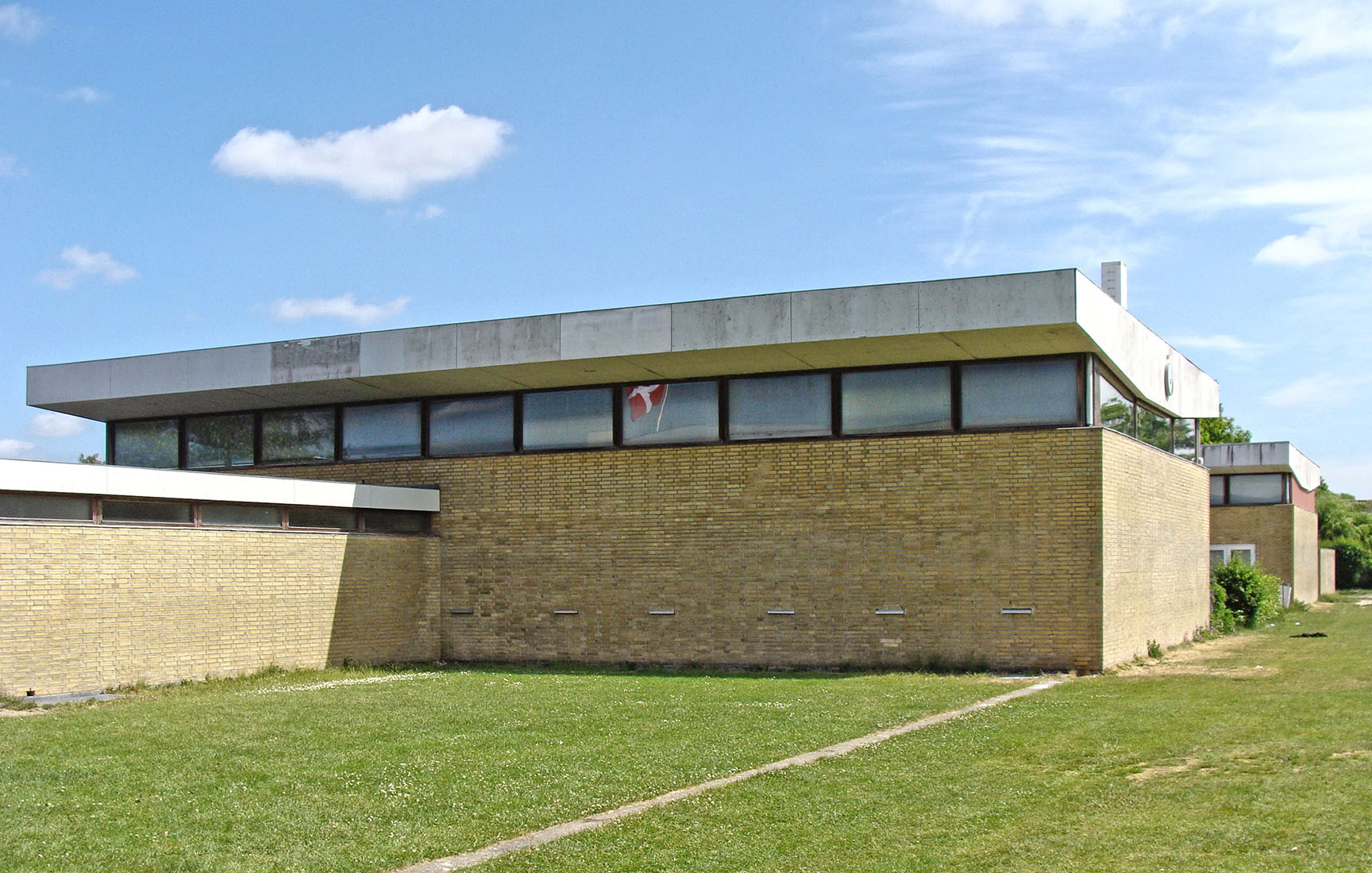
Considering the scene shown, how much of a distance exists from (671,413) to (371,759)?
36.6ft

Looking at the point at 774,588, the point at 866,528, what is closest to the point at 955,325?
the point at 866,528

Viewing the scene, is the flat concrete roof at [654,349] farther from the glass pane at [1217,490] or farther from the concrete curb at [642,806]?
the glass pane at [1217,490]

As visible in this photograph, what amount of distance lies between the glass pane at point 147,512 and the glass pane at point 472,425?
5.51 meters

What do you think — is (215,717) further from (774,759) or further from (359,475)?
(359,475)

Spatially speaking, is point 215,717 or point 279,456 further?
point 279,456

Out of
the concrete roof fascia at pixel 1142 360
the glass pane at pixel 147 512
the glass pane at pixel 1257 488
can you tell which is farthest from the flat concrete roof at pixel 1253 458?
the glass pane at pixel 147 512

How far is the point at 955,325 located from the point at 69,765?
12600mm

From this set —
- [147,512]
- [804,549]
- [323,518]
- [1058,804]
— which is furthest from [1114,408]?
[147,512]

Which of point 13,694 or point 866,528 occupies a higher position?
point 866,528

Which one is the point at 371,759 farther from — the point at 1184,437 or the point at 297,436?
the point at 1184,437

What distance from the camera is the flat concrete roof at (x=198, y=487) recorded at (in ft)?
55.5

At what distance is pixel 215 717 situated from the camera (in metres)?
14.5

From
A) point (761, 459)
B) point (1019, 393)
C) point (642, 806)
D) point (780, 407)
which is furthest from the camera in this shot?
point (780, 407)

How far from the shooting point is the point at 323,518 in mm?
21594
